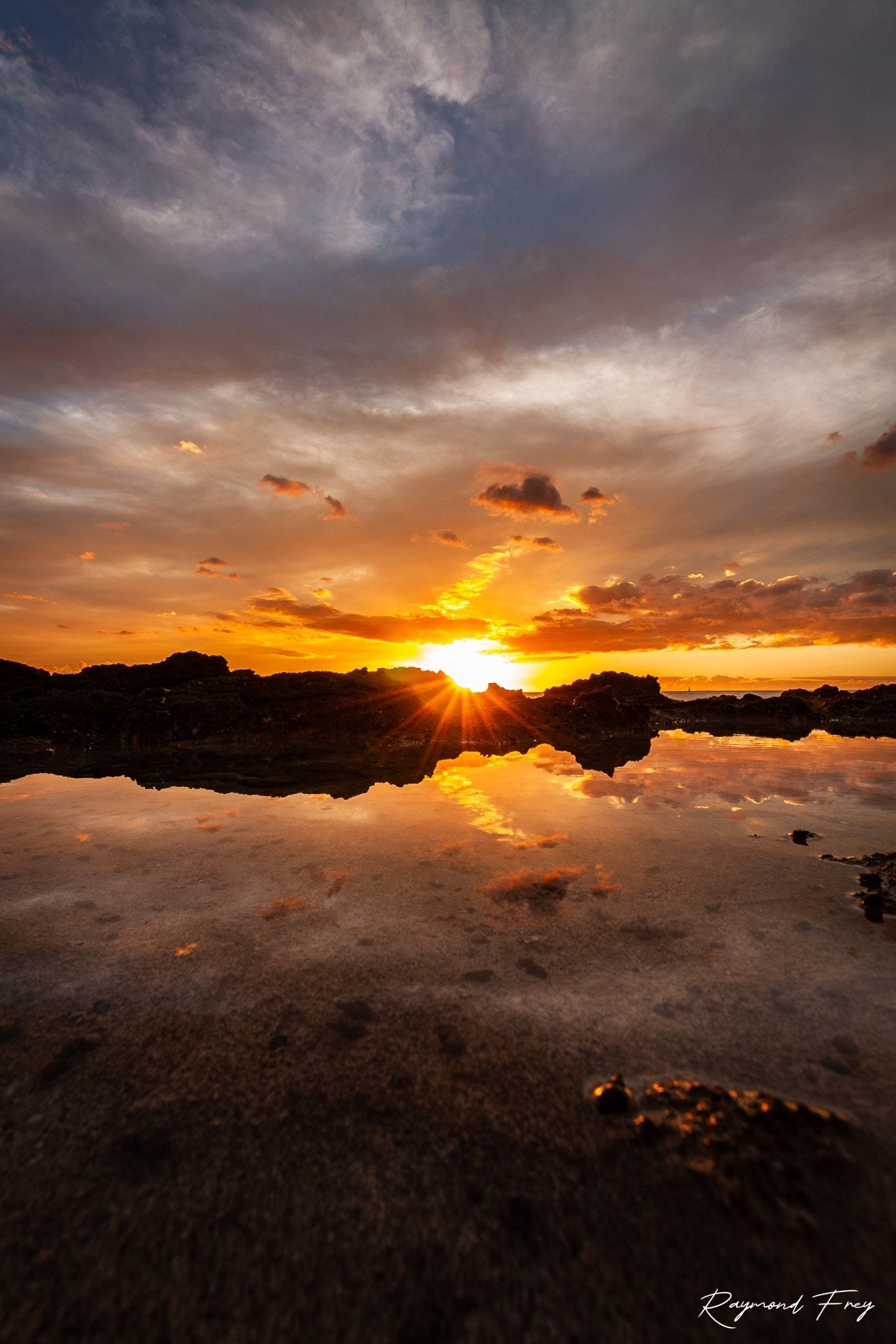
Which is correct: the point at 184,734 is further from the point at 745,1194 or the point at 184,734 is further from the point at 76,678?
the point at 745,1194

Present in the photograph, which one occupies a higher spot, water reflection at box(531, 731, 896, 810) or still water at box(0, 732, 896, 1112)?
water reflection at box(531, 731, 896, 810)

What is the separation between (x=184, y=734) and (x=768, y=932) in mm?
21943

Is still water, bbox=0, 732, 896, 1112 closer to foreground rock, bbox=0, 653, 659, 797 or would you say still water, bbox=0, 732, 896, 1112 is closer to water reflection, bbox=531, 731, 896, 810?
water reflection, bbox=531, 731, 896, 810

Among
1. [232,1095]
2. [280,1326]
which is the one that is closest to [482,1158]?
[280,1326]

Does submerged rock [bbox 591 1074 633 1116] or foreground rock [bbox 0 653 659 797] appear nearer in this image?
submerged rock [bbox 591 1074 633 1116]

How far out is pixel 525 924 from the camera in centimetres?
527

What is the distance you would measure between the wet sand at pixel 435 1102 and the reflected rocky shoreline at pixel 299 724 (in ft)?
21.2

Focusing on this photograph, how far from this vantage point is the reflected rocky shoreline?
48.1 ft
